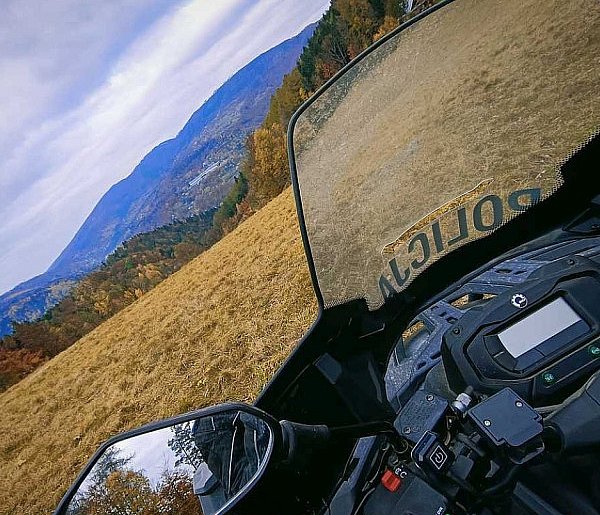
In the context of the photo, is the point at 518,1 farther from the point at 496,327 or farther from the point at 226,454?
the point at 226,454

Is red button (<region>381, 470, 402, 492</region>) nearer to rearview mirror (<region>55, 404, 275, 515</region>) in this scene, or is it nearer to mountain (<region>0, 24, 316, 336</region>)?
rearview mirror (<region>55, 404, 275, 515</region>)

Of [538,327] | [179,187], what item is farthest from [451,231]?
[179,187]

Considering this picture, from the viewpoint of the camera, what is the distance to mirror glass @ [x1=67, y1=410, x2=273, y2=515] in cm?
103

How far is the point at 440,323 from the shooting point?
159 cm

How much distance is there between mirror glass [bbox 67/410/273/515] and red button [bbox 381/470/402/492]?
260mm

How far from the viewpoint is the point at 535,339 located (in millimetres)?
1168

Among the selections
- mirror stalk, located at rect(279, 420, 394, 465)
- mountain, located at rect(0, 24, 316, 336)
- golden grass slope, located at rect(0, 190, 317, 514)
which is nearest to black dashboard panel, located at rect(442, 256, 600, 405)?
mirror stalk, located at rect(279, 420, 394, 465)

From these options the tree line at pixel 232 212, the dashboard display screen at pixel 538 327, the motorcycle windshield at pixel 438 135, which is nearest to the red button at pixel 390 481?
the dashboard display screen at pixel 538 327

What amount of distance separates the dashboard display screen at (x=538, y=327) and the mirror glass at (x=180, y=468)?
1.94 feet

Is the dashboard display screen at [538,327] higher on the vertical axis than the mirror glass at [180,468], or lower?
lower

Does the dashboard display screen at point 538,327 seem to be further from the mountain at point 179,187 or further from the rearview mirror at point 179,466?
the mountain at point 179,187

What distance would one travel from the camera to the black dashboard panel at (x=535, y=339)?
3.59ft

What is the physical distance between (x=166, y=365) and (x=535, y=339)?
10.1 metres

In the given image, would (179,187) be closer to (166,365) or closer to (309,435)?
(166,365)
